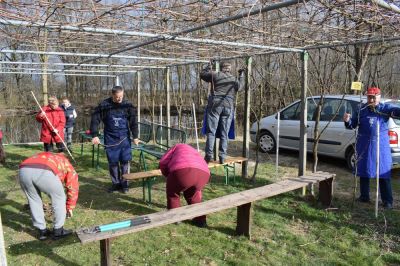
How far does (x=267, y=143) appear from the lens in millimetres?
9586

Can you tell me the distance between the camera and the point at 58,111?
27.2 feet

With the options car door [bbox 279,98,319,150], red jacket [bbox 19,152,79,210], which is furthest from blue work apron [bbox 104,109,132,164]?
car door [bbox 279,98,319,150]

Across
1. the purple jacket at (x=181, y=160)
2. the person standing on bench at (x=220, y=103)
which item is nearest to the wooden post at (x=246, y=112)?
the person standing on bench at (x=220, y=103)

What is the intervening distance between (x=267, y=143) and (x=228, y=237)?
215 inches

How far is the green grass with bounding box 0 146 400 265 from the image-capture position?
388cm

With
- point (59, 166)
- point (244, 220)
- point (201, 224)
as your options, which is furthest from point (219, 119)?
point (59, 166)

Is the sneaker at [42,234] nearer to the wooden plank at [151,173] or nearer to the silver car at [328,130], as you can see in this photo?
the wooden plank at [151,173]

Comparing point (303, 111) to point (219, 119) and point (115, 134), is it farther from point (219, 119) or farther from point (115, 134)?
point (115, 134)

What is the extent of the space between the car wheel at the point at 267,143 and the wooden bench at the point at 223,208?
3.91m

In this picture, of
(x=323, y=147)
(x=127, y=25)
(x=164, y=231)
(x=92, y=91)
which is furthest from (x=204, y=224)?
(x=92, y=91)

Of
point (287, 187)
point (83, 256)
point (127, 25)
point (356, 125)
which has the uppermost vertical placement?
point (127, 25)

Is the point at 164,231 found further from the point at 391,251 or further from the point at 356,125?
the point at 356,125

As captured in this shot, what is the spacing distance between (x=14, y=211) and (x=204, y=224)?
2.76 metres

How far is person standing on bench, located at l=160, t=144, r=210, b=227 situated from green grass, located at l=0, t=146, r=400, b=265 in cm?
52
